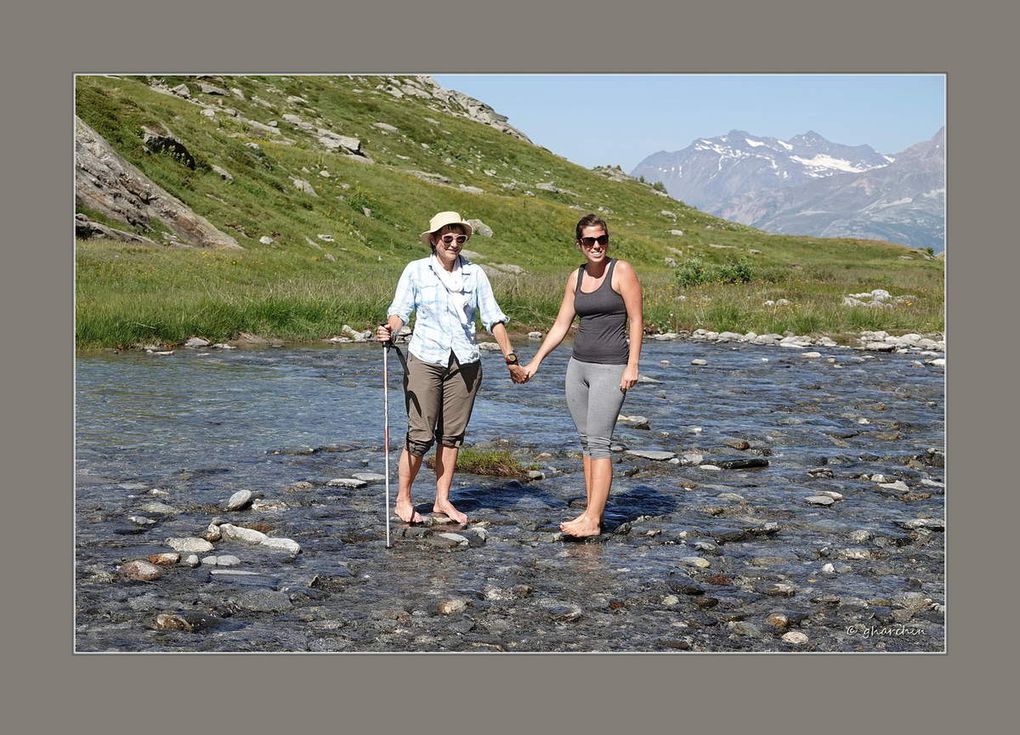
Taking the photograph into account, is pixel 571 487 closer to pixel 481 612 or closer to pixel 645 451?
pixel 645 451

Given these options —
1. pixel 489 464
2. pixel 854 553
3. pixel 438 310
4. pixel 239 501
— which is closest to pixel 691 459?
pixel 489 464

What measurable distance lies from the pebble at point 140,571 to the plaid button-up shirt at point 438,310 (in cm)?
336

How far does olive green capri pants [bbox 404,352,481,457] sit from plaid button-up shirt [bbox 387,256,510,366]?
12 cm

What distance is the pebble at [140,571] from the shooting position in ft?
31.8

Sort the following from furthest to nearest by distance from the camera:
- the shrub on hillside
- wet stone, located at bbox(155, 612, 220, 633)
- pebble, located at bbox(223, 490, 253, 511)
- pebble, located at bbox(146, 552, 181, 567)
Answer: the shrub on hillside, pebble, located at bbox(223, 490, 253, 511), pebble, located at bbox(146, 552, 181, 567), wet stone, located at bbox(155, 612, 220, 633)

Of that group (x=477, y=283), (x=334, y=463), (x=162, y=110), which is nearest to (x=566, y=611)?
(x=477, y=283)

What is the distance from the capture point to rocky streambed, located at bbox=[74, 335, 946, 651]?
8695mm

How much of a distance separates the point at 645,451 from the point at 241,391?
28.4ft

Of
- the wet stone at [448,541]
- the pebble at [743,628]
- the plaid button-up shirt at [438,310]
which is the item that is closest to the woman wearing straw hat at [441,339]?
the plaid button-up shirt at [438,310]

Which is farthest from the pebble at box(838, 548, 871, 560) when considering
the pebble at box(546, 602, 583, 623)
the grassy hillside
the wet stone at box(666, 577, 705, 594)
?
the grassy hillside

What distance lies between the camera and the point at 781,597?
31.2ft

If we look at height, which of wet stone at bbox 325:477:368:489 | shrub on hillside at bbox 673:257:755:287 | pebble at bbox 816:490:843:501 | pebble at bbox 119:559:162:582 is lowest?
pebble at bbox 119:559:162:582

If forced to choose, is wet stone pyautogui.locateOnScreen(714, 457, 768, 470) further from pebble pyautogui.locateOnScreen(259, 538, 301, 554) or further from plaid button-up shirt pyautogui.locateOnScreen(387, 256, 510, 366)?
pebble pyautogui.locateOnScreen(259, 538, 301, 554)

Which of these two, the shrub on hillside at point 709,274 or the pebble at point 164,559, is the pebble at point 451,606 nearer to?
the pebble at point 164,559
